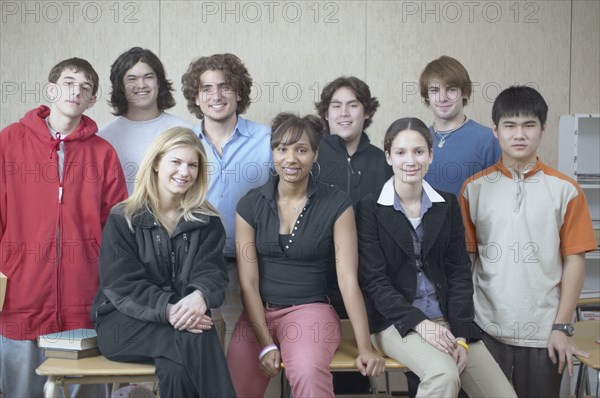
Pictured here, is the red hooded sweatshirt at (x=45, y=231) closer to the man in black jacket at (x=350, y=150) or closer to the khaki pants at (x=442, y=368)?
the man in black jacket at (x=350, y=150)

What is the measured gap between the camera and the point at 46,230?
2.60m

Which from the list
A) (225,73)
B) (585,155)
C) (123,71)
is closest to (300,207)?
(225,73)

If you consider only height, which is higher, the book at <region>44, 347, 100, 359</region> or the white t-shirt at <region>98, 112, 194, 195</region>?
the white t-shirt at <region>98, 112, 194, 195</region>

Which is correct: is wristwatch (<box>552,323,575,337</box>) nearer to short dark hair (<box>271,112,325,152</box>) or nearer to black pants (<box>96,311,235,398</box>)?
short dark hair (<box>271,112,325,152</box>)

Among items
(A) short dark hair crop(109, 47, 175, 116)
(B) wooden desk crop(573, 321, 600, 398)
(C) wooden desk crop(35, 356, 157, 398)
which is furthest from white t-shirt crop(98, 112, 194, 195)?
(B) wooden desk crop(573, 321, 600, 398)

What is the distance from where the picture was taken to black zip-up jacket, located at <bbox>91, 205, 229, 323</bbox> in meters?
2.30

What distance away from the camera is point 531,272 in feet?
8.49

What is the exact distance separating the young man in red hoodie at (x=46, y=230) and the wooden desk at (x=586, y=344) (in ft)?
5.90

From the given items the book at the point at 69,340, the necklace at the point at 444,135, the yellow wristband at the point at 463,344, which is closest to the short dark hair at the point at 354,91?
the necklace at the point at 444,135

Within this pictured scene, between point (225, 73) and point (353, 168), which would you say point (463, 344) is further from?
point (225, 73)

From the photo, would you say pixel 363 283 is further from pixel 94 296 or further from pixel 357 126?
pixel 94 296

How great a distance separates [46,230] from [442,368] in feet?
4.87

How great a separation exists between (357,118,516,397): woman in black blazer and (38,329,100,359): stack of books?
947mm

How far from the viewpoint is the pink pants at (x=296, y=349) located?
225 centimetres
